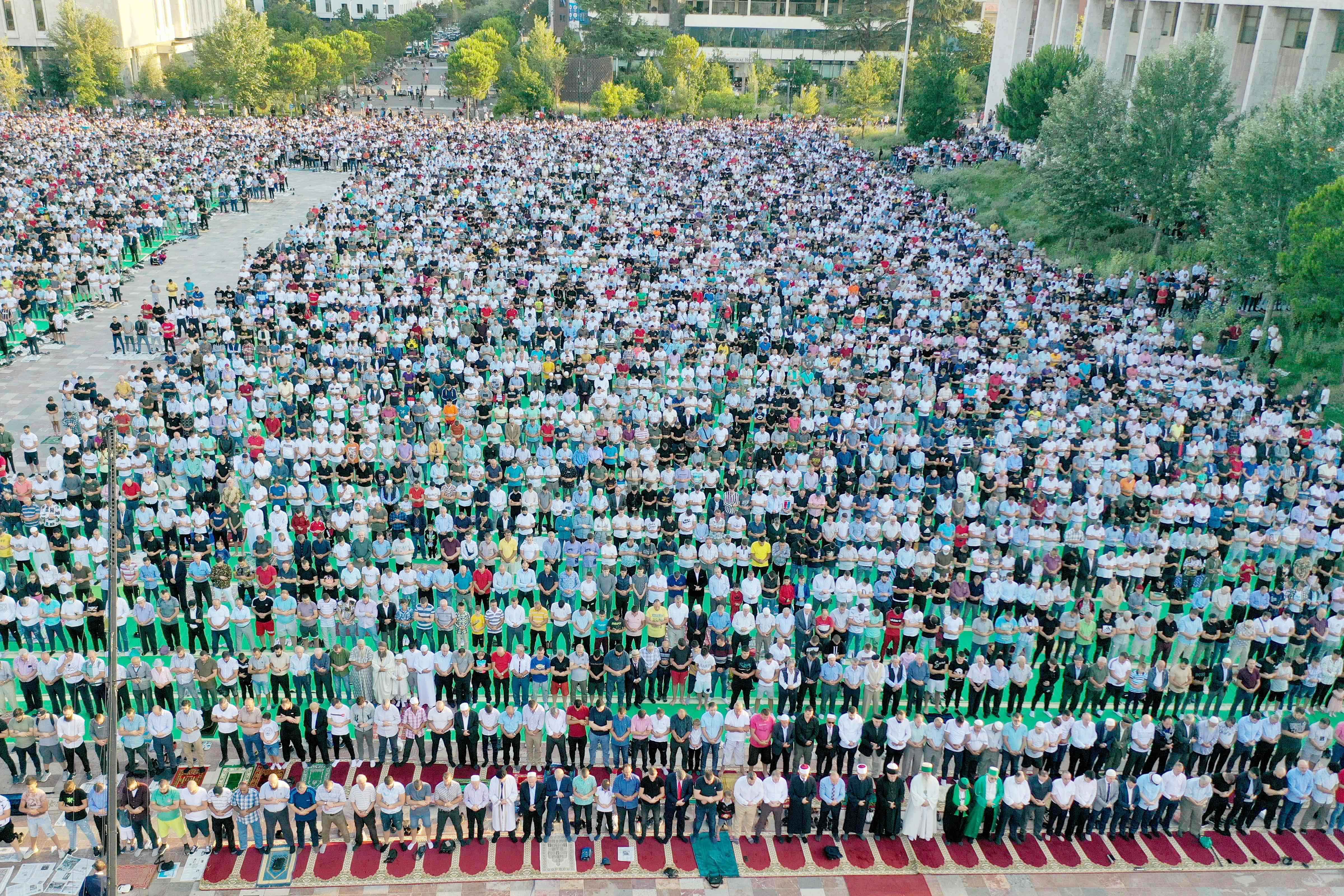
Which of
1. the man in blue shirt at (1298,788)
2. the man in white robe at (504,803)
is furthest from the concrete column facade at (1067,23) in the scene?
the man in white robe at (504,803)

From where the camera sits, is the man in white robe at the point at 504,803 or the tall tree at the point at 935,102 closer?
the man in white robe at the point at 504,803

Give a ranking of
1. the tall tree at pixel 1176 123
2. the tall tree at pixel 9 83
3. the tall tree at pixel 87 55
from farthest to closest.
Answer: the tall tree at pixel 87 55, the tall tree at pixel 9 83, the tall tree at pixel 1176 123

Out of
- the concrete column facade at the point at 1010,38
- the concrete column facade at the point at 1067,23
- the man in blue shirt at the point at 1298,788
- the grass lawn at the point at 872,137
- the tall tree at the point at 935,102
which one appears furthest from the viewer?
the concrete column facade at the point at 1010,38

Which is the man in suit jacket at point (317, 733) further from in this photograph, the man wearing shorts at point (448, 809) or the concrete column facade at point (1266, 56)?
the concrete column facade at point (1266, 56)

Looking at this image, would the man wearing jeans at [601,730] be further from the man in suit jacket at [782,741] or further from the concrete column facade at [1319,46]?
the concrete column facade at [1319,46]

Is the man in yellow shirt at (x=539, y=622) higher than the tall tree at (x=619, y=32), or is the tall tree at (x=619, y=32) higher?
the tall tree at (x=619, y=32)

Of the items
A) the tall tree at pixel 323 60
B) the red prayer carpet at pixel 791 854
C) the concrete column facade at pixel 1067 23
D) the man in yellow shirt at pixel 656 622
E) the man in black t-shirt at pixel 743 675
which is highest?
the concrete column facade at pixel 1067 23
